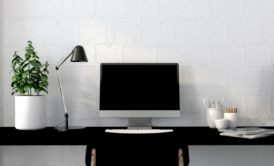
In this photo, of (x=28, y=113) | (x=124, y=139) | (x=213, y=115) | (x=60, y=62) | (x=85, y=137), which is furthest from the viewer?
(x=60, y=62)

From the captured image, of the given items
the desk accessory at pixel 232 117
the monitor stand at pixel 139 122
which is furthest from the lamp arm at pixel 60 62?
the desk accessory at pixel 232 117

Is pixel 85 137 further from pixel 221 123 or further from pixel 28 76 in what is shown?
pixel 221 123

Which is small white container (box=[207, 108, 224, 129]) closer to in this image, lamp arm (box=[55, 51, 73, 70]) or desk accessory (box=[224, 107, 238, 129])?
desk accessory (box=[224, 107, 238, 129])

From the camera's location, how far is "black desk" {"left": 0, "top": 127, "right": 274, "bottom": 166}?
1.64 metres

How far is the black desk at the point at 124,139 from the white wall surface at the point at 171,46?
0.32 metres

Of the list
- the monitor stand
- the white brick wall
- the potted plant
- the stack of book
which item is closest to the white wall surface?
the white brick wall

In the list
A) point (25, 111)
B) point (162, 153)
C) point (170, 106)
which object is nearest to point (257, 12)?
point (170, 106)

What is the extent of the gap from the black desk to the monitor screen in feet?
0.64

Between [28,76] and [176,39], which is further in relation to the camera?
[176,39]

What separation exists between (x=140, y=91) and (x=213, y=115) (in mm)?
501

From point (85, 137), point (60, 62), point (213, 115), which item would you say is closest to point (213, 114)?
point (213, 115)

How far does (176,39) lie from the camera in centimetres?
274

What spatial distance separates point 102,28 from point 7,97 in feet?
2.74

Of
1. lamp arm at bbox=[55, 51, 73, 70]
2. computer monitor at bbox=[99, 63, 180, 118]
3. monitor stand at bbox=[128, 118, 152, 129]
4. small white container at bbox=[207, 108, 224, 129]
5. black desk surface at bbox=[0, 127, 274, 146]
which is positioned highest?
lamp arm at bbox=[55, 51, 73, 70]
